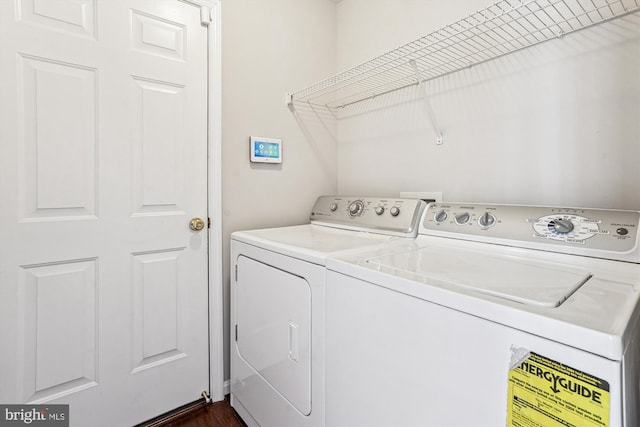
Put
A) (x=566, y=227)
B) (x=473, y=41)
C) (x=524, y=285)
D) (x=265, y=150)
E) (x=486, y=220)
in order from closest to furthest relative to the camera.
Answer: (x=524, y=285) → (x=566, y=227) → (x=486, y=220) → (x=473, y=41) → (x=265, y=150)

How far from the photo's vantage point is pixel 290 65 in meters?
2.03

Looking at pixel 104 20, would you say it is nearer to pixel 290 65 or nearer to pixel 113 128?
pixel 113 128

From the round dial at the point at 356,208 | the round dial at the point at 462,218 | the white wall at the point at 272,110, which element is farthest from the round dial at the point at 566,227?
the white wall at the point at 272,110

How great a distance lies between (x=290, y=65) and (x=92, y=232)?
1470mm

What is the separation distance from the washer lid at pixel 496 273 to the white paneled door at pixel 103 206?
3.78 feet

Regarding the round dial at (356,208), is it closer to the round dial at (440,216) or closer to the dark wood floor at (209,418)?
the round dial at (440,216)

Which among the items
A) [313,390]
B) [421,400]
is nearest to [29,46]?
[313,390]

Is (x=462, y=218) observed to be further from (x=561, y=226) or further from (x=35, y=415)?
(x=35, y=415)

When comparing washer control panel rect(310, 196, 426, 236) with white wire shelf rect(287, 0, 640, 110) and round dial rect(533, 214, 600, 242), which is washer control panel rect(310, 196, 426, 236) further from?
white wire shelf rect(287, 0, 640, 110)

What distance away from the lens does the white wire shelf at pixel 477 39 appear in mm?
1169

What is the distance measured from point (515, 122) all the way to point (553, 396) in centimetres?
120

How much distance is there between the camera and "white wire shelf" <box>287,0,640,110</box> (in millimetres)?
1169

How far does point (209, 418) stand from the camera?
5.30 feet

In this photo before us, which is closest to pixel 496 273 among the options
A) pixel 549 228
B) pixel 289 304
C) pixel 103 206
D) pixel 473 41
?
pixel 549 228
